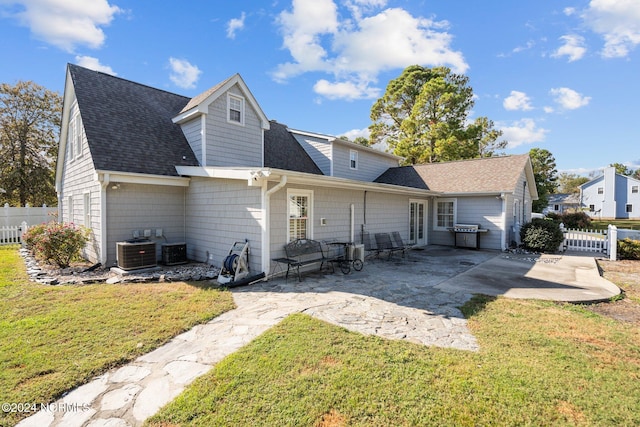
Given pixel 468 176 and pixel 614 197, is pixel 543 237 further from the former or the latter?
pixel 614 197

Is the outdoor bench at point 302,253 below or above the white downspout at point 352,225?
below

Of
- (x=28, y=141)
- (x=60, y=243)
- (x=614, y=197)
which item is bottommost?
(x=60, y=243)

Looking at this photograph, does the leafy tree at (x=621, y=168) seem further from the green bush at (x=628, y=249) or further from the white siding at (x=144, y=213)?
the white siding at (x=144, y=213)

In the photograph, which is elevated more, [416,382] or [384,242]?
[384,242]

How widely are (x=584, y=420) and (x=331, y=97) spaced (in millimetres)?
22484

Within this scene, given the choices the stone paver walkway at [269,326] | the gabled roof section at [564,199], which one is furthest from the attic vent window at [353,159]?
the gabled roof section at [564,199]

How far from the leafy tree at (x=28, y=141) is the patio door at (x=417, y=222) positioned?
84.4ft

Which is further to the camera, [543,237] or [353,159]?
[353,159]

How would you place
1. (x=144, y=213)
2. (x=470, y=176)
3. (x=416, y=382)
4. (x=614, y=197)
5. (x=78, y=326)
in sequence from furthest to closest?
(x=614, y=197) → (x=470, y=176) → (x=144, y=213) → (x=78, y=326) → (x=416, y=382)

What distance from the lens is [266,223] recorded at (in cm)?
691

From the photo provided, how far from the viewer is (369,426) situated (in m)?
2.41

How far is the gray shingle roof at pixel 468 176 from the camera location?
42.4 ft

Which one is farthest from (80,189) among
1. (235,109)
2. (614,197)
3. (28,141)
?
(614,197)

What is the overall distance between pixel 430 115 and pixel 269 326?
908 inches
